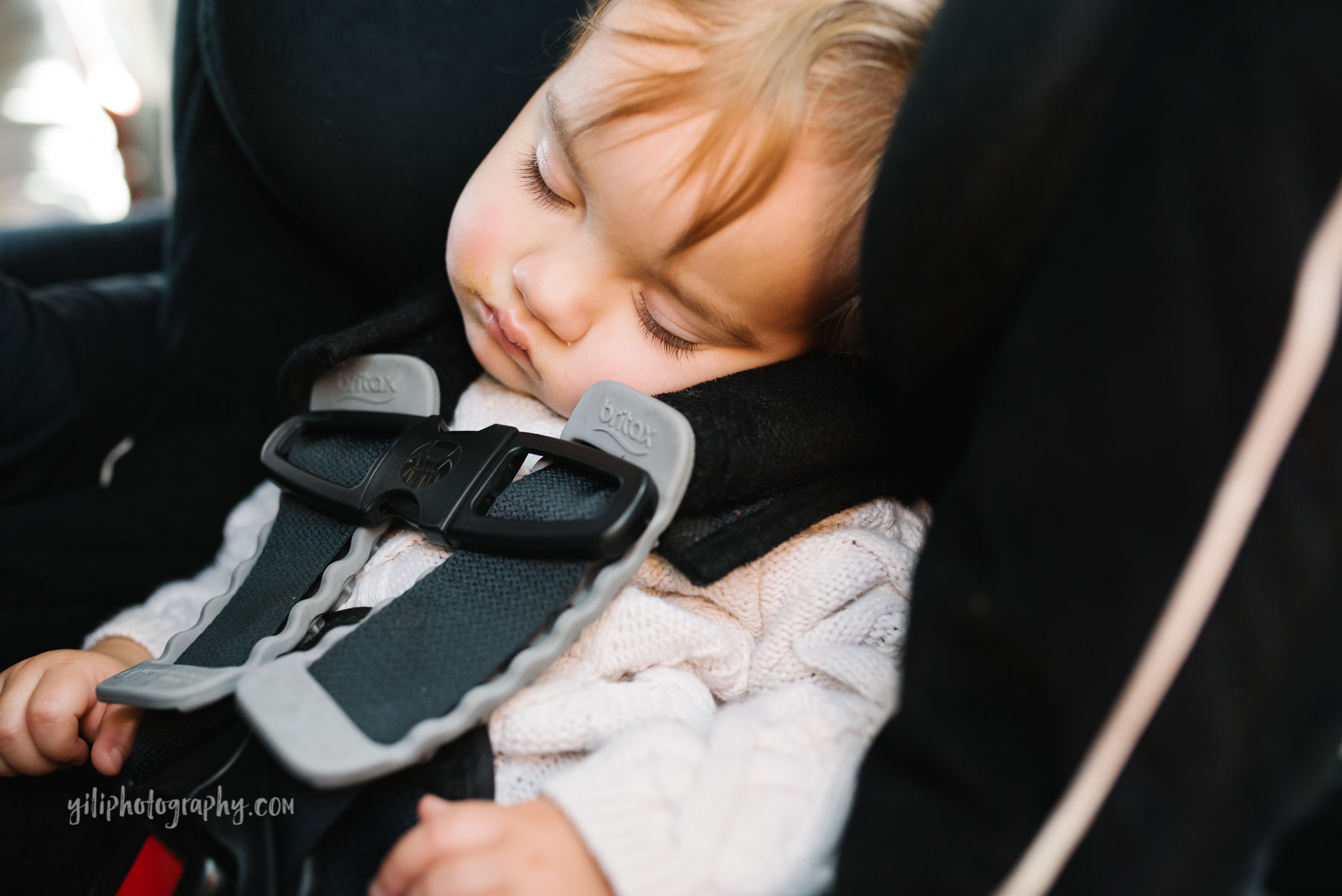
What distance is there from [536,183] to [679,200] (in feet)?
0.49

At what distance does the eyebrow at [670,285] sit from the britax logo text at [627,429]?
111mm

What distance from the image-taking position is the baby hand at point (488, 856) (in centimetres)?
46

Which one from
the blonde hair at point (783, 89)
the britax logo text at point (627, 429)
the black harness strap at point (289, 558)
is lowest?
the black harness strap at point (289, 558)

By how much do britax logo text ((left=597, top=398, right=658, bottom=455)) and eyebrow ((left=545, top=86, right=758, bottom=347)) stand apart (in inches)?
4.4

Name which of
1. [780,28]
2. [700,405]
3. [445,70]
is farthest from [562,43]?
[700,405]

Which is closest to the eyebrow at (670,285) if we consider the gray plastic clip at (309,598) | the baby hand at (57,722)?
the gray plastic clip at (309,598)

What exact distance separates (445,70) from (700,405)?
0.45 m

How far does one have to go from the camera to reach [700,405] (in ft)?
2.08

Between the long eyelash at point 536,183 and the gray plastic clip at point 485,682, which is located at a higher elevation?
the long eyelash at point 536,183


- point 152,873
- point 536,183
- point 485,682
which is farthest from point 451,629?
point 536,183

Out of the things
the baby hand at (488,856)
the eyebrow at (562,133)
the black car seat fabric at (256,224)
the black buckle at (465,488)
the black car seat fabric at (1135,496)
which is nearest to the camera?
the black car seat fabric at (1135,496)

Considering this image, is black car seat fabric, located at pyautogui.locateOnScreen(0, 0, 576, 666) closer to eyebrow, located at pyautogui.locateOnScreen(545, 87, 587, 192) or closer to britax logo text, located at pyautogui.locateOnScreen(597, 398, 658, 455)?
eyebrow, located at pyautogui.locateOnScreen(545, 87, 587, 192)

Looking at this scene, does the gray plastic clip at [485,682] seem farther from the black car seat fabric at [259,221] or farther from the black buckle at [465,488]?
the black car seat fabric at [259,221]

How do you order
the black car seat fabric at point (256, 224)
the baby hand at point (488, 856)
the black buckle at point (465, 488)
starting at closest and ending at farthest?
the baby hand at point (488, 856)
the black buckle at point (465, 488)
the black car seat fabric at point (256, 224)
